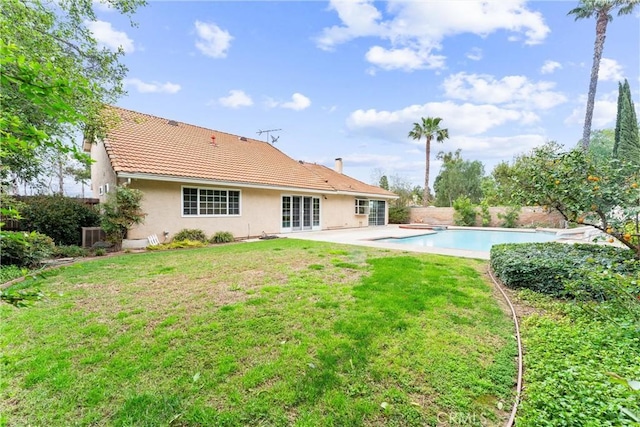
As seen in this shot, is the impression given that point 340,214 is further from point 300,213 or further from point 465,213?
point 465,213

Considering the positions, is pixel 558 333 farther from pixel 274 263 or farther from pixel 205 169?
pixel 205 169

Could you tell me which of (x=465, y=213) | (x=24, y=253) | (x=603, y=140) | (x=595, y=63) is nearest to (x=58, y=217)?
(x=24, y=253)

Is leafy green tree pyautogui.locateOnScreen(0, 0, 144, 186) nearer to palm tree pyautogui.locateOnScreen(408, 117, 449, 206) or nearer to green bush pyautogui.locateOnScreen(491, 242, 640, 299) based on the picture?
green bush pyautogui.locateOnScreen(491, 242, 640, 299)

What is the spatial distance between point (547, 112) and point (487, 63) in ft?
26.9

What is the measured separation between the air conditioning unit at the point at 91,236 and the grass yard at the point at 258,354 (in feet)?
18.7

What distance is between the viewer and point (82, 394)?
282 centimetres

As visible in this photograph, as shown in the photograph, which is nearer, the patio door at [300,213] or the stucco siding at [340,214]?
the patio door at [300,213]

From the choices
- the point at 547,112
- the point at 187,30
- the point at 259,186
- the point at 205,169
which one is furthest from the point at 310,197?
the point at 547,112

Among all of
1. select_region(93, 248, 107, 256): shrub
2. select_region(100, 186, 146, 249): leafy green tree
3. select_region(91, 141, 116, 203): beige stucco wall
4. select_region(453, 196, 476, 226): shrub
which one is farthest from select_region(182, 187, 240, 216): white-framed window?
select_region(453, 196, 476, 226): shrub

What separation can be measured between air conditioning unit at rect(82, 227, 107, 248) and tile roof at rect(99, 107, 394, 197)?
246cm

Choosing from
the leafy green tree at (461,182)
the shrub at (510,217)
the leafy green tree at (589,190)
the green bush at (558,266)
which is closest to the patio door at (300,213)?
the green bush at (558,266)

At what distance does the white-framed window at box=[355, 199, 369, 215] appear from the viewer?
910 inches

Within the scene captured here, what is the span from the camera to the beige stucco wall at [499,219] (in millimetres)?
21953

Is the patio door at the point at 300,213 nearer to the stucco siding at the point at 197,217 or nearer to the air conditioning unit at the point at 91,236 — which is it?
the stucco siding at the point at 197,217
